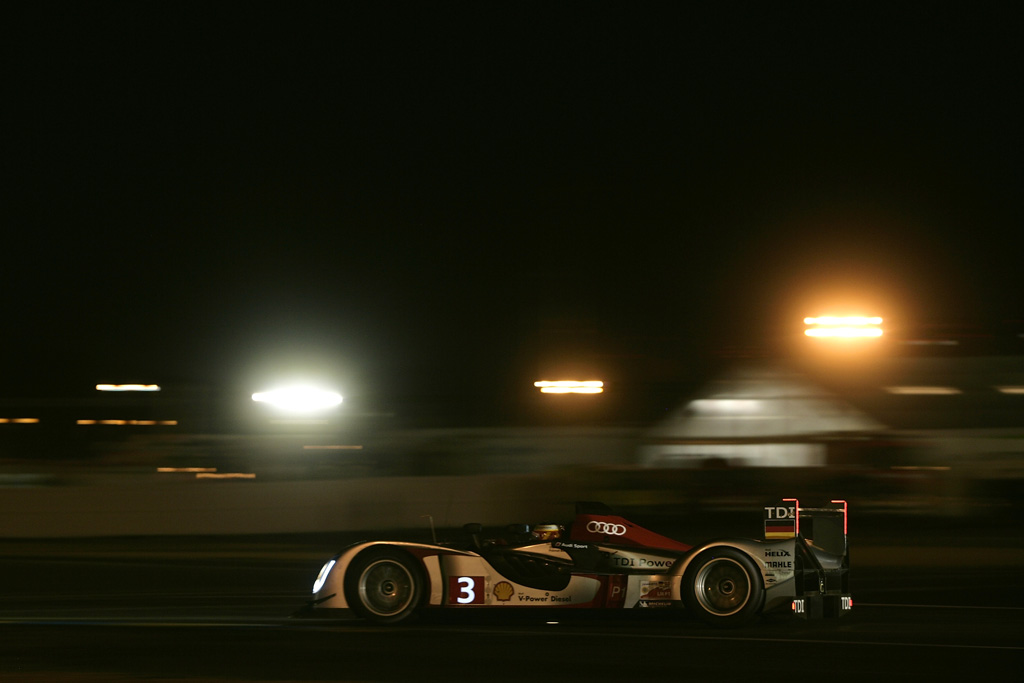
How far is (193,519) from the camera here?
1717cm

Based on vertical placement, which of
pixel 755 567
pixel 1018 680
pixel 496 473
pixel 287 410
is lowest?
pixel 1018 680

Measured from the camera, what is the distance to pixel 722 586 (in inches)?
316

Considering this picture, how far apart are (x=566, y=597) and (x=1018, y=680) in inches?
123

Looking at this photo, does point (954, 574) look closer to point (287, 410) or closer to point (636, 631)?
point (636, 631)

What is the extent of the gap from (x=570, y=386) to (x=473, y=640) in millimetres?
18768

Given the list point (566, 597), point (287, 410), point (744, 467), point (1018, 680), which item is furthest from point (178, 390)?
point (1018, 680)

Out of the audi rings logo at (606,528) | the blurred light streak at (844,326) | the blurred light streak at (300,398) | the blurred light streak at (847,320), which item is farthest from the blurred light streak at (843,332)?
the audi rings logo at (606,528)

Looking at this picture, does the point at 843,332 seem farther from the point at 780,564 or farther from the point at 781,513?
the point at 780,564

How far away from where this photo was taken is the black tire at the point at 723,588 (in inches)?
311

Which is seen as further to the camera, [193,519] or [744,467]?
[744,467]

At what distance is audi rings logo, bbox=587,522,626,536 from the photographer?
838 cm

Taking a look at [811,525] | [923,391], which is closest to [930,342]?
[923,391]

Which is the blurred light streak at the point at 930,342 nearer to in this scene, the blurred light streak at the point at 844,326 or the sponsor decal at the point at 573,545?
the blurred light streak at the point at 844,326

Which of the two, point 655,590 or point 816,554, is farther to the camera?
point 816,554
